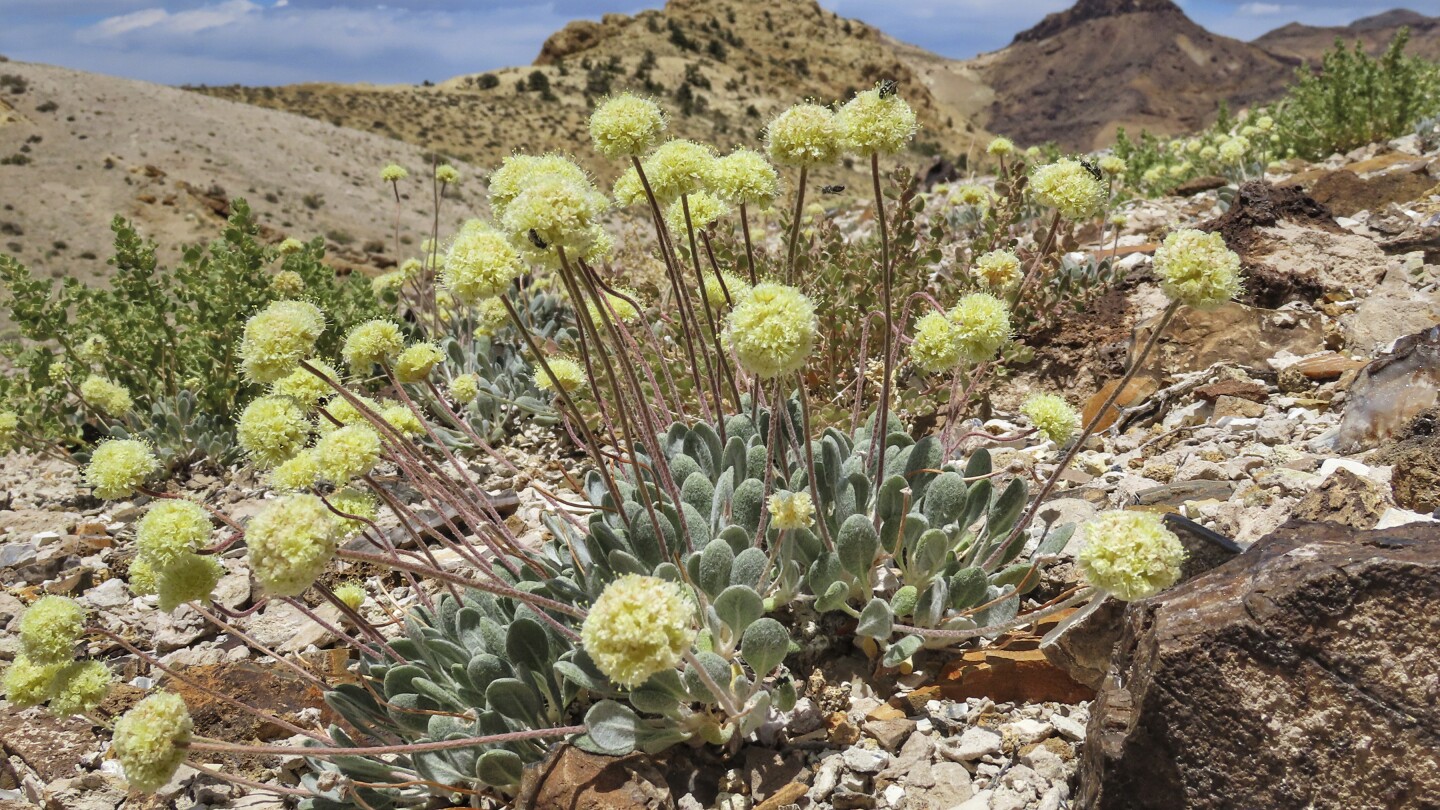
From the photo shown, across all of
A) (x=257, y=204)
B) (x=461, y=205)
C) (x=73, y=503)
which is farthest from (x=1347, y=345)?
(x=461, y=205)

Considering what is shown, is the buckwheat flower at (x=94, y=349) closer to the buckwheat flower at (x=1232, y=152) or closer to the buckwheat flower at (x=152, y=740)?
the buckwheat flower at (x=152, y=740)

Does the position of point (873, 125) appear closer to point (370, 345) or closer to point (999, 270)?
point (999, 270)

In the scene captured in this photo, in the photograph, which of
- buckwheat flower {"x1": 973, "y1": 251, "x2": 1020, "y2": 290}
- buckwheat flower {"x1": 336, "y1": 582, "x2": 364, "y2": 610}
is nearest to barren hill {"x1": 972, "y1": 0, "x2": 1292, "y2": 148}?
buckwheat flower {"x1": 973, "y1": 251, "x2": 1020, "y2": 290}

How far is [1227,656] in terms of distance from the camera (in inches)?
88.4

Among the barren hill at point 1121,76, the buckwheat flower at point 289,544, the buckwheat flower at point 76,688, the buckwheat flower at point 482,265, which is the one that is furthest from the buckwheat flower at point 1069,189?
the barren hill at point 1121,76

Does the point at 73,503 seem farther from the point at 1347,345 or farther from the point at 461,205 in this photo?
the point at 461,205

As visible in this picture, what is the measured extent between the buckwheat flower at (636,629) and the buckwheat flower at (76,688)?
191 cm

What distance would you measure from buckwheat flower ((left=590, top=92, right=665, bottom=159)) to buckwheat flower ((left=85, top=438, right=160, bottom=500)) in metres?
2.15

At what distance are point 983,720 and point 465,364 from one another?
523 cm

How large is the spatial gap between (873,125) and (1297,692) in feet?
6.27

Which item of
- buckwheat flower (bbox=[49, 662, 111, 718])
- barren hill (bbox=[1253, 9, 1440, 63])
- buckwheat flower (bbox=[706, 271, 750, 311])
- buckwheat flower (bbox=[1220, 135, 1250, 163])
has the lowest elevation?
buckwheat flower (bbox=[49, 662, 111, 718])

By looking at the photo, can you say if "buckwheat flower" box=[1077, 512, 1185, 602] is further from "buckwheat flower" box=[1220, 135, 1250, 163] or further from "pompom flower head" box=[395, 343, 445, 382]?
"buckwheat flower" box=[1220, 135, 1250, 163]

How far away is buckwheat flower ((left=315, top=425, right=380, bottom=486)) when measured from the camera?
3.07 metres

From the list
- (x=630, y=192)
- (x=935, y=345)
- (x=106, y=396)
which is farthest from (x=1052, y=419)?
(x=106, y=396)
